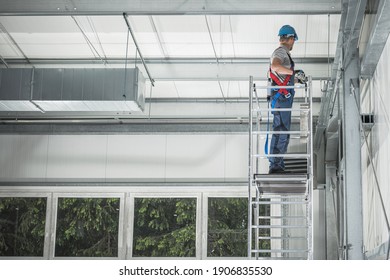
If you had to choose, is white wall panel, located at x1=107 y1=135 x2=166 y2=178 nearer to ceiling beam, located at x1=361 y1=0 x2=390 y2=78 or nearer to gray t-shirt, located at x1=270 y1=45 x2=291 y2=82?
ceiling beam, located at x1=361 y1=0 x2=390 y2=78

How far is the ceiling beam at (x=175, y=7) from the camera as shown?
8812 mm

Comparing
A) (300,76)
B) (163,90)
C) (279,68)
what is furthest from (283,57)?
(163,90)

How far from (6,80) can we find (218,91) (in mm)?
4619

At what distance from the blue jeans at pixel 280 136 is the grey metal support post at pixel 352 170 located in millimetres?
823

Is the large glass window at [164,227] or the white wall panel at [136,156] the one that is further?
the white wall panel at [136,156]

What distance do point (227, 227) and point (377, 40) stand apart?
27.0 feet

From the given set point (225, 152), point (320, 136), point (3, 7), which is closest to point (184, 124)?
point (225, 152)

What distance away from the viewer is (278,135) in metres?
8.09

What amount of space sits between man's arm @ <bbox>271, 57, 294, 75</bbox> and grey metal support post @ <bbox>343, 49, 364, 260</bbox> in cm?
93

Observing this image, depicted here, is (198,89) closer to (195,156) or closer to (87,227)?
Answer: (195,156)

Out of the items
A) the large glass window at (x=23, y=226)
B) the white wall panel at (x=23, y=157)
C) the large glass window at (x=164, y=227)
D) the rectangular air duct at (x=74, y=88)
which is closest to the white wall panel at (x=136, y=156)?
the large glass window at (x=164, y=227)

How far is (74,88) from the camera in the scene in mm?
11203

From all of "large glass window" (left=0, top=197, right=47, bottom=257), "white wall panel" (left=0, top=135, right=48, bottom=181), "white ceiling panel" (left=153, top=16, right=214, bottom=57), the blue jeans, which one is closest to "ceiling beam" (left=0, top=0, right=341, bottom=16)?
the blue jeans

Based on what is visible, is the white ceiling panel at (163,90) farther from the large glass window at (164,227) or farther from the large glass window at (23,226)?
the large glass window at (23,226)
